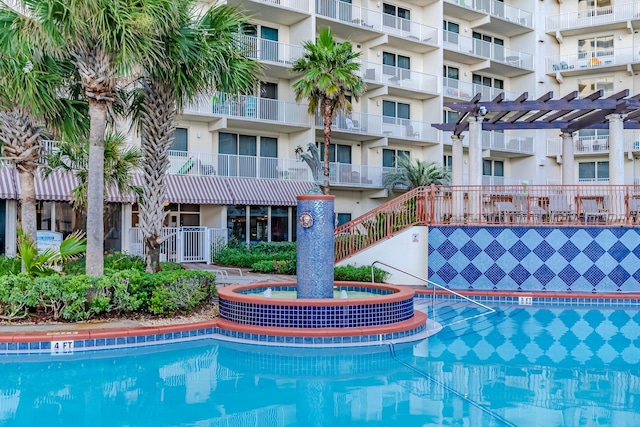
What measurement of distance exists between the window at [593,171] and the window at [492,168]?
4.49 m

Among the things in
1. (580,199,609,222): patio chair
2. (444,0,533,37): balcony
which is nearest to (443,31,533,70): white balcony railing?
(444,0,533,37): balcony

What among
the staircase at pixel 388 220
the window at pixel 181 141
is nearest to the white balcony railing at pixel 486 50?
the window at pixel 181 141

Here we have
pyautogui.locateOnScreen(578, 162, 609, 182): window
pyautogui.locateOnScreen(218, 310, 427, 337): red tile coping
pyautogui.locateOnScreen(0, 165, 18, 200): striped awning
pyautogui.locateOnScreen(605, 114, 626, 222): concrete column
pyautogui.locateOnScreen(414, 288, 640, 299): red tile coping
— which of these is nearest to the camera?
pyautogui.locateOnScreen(218, 310, 427, 337): red tile coping

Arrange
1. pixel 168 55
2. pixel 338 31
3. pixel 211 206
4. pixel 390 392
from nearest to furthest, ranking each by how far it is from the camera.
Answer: pixel 390 392 → pixel 168 55 → pixel 211 206 → pixel 338 31

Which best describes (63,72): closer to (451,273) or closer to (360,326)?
(360,326)

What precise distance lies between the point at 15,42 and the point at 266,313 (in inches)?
259

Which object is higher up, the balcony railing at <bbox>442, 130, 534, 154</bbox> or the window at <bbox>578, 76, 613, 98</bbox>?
the window at <bbox>578, 76, 613, 98</bbox>

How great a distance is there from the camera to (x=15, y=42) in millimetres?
9961

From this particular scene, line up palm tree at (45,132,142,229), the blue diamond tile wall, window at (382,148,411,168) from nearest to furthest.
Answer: palm tree at (45,132,142,229)
the blue diamond tile wall
window at (382,148,411,168)

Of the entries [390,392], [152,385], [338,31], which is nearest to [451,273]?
[390,392]

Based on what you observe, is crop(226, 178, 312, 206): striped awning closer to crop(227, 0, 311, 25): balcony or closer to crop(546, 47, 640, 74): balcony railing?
crop(227, 0, 311, 25): balcony

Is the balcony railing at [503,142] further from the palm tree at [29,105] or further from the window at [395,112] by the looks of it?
the palm tree at [29,105]

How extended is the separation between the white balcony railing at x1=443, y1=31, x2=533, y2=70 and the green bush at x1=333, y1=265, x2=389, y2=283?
61.1 feet

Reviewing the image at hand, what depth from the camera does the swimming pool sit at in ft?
20.0
